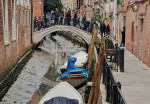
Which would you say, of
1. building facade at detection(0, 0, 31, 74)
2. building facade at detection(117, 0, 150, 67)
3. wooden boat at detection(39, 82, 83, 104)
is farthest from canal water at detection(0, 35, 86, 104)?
building facade at detection(117, 0, 150, 67)

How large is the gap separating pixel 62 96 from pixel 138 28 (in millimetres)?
7997

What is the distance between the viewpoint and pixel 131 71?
459 inches

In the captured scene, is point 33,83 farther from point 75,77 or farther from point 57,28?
point 57,28

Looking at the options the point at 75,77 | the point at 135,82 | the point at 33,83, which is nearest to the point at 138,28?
the point at 75,77

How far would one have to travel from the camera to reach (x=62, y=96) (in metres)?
9.09

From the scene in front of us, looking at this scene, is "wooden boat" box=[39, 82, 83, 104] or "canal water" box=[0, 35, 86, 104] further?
"canal water" box=[0, 35, 86, 104]

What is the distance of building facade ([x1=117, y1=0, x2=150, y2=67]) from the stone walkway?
64cm

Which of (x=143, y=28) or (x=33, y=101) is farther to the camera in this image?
(x=143, y=28)

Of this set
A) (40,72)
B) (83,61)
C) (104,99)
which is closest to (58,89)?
(104,99)

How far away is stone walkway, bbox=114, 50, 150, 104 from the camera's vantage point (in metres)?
7.67

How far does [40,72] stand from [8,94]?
6.29 m

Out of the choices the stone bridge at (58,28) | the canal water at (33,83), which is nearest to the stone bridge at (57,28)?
the stone bridge at (58,28)

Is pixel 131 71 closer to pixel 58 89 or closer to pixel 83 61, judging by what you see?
pixel 58 89

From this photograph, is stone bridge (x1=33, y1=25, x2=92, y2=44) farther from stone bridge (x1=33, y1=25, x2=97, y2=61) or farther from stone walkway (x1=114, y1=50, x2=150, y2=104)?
stone walkway (x1=114, y1=50, x2=150, y2=104)
